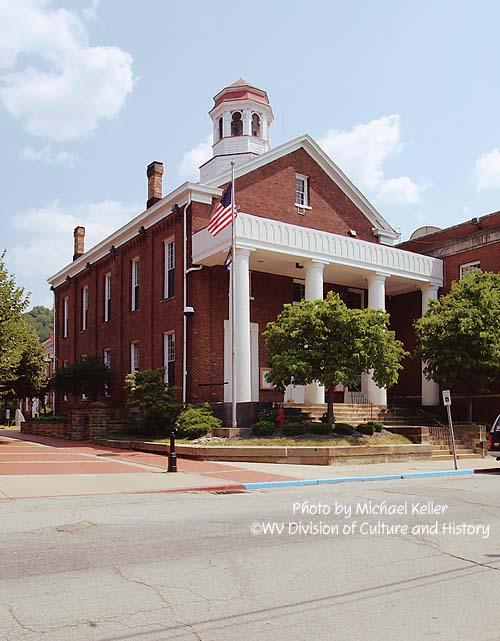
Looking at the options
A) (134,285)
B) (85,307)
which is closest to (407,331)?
(134,285)

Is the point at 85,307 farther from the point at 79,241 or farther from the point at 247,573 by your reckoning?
the point at 247,573

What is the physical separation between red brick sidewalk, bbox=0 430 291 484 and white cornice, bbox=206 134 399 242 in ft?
38.1

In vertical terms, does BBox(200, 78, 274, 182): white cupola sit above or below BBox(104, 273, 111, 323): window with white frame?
above

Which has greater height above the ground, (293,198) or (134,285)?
(293,198)

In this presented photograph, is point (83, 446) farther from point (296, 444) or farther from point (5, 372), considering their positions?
point (296, 444)

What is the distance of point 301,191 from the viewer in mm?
31234

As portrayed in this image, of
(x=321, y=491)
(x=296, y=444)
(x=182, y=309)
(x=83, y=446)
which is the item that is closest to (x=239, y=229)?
(x=182, y=309)

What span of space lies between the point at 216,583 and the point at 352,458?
13809 mm

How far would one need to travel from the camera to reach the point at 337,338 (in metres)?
22.2

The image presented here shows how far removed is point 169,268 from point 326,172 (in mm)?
8403

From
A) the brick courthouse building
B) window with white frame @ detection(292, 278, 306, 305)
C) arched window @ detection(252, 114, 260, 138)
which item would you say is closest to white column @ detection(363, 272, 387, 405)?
the brick courthouse building

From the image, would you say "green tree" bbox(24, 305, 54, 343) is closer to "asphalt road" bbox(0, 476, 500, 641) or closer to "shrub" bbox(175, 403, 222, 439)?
"shrub" bbox(175, 403, 222, 439)

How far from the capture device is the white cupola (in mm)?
35562

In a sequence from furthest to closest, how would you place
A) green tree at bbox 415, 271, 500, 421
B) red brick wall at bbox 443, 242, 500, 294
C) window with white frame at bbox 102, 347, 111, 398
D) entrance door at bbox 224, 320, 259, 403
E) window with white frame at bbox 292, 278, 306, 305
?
window with white frame at bbox 102, 347, 111, 398 < window with white frame at bbox 292, 278, 306, 305 < red brick wall at bbox 443, 242, 500, 294 < entrance door at bbox 224, 320, 259, 403 < green tree at bbox 415, 271, 500, 421
